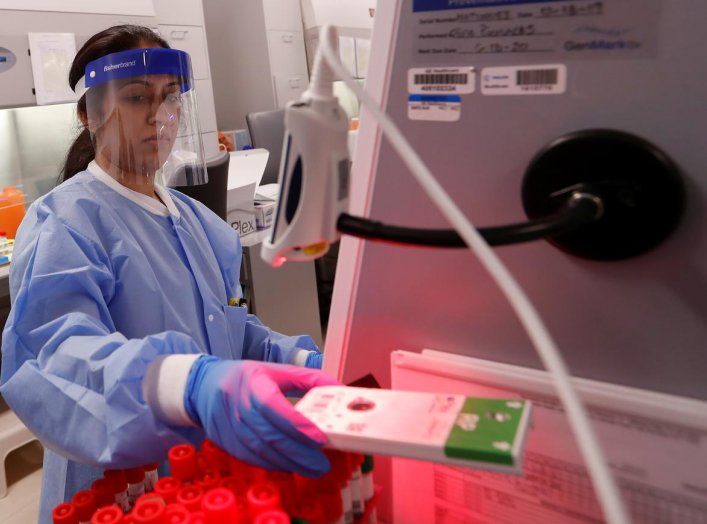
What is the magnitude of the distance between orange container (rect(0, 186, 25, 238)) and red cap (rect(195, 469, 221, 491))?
2.29 m

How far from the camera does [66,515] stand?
0.57m

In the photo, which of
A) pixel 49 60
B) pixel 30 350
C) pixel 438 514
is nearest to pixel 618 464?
pixel 438 514

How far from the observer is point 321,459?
51 cm

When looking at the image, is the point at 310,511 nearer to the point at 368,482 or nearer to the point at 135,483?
the point at 368,482

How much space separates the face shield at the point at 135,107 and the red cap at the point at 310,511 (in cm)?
102

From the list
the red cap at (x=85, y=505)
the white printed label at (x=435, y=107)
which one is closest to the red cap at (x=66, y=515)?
the red cap at (x=85, y=505)

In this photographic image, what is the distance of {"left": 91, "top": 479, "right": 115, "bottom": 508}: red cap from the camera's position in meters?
0.60

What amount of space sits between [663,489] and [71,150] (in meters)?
1.54

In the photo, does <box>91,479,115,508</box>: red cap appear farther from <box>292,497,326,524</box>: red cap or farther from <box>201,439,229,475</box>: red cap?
<box>292,497,326,524</box>: red cap

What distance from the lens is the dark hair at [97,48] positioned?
1.35m

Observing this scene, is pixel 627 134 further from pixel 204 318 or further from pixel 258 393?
pixel 204 318

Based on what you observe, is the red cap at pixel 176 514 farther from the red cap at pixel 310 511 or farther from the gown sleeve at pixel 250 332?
the gown sleeve at pixel 250 332

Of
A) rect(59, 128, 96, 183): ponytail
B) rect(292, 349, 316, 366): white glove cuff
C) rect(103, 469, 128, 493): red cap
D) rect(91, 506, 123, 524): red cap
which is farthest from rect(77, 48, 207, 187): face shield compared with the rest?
rect(91, 506, 123, 524): red cap

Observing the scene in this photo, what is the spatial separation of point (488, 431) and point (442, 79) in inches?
12.2
